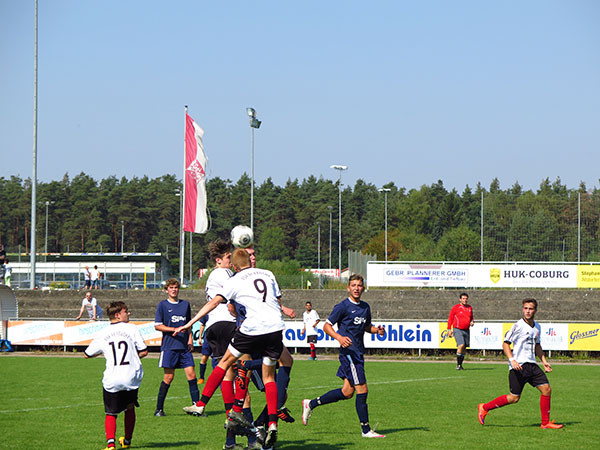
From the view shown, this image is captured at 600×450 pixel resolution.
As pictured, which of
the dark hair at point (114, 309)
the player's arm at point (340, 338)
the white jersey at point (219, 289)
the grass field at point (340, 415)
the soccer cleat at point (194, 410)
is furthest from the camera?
the soccer cleat at point (194, 410)

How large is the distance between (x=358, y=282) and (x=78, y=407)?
18.8 feet

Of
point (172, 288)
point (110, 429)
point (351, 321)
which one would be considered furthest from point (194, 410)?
point (110, 429)

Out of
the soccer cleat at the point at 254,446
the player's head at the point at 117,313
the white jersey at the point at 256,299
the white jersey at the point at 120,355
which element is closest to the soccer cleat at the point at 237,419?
the soccer cleat at the point at 254,446

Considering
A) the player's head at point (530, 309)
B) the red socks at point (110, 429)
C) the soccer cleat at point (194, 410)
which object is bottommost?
the soccer cleat at point (194, 410)

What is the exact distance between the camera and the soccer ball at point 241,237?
912cm

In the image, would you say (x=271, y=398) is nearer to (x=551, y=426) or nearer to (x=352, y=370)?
(x=352, y=370)

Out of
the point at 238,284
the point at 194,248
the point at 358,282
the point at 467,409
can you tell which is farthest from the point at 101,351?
the point at 194,248

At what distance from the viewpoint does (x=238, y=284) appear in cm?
852

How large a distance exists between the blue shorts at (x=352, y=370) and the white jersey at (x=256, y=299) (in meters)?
1.78

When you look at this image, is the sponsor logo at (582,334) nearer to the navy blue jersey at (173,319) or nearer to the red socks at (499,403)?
the red socks at (499,403)

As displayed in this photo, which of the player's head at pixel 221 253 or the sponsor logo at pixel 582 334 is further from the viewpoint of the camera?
the sponsor logo at pixel 582 334

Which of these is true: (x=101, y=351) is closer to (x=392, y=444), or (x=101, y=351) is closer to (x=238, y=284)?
(x=238, y=284)

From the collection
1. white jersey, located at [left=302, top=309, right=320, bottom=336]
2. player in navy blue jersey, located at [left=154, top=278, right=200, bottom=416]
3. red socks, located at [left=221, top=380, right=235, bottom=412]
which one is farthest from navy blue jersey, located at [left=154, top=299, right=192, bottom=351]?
white jersey, located at [left=302, top=309, right=320, bottom=336]

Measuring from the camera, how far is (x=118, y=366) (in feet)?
28.5
